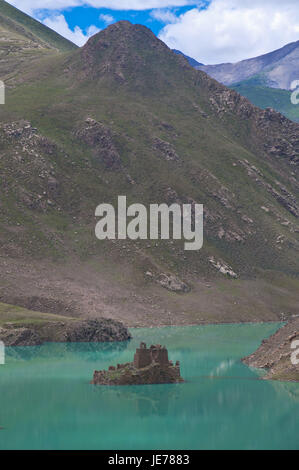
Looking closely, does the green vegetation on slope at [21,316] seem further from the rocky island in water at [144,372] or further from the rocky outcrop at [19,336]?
the rocky island in water at [144,372]

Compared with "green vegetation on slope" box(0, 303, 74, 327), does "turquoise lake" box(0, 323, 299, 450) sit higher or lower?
lower

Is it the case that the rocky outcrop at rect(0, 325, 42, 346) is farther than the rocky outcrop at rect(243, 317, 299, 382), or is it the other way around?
the rocky outcrop at rect(0, 325, 42, 346)

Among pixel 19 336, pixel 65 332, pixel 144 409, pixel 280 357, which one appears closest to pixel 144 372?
pixel 144 409

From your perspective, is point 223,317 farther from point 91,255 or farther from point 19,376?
point 19,376

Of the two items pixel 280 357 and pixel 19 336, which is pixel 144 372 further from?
pixel 19 336

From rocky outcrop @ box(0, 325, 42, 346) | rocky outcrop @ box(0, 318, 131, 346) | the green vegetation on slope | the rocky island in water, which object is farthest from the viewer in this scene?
the green vegetation on slope

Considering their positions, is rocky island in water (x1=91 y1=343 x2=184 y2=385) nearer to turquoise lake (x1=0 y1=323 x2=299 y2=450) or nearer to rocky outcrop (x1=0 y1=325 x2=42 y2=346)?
turquoise lake (x1=0 y1=323 x2=299 y2=450)

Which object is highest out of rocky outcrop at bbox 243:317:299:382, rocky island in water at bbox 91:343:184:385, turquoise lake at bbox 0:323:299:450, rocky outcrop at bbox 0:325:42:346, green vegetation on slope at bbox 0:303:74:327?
green vegetation on slope at bbox 0:303:74:327

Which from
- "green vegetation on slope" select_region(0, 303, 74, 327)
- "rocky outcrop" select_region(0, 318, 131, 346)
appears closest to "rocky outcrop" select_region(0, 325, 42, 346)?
"rocky outcrop" select_region(0, 318, 131, 346)
